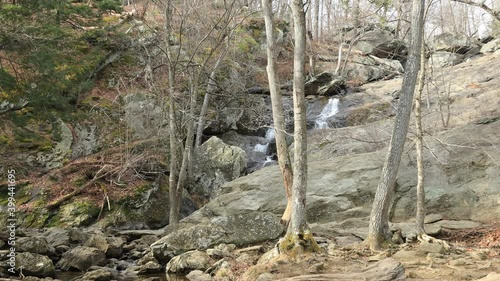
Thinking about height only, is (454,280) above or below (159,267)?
above

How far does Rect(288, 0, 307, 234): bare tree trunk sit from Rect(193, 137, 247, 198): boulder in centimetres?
896

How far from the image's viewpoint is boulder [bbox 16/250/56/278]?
824 centimetres

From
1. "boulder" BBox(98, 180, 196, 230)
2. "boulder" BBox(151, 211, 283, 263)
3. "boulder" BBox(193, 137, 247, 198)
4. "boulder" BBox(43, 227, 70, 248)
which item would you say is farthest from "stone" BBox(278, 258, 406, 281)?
"boulder" BBox(193, 137, 247, 198)

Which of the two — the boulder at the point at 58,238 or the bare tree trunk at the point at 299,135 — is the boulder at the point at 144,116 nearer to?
the boulder at the point at 58,238

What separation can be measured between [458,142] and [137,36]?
15.7m

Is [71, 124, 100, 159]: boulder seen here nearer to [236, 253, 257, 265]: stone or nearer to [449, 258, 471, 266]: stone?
[236, 253, 257, 265]: stone

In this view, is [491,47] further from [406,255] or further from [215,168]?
[406,255]

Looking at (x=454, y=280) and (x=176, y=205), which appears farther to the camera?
(x=176, y=205)

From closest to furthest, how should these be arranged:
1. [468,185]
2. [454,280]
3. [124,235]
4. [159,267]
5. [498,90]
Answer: [454,280] < [159,267] < [468,185] < [124,235] < [498,90]

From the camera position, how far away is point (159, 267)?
29.5 feet

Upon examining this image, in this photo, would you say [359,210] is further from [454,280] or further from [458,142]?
[454,280]

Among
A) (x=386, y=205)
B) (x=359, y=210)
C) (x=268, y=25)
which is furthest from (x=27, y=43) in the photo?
(x=359, y=210)

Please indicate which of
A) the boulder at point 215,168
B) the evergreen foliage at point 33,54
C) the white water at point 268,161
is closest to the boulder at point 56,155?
the evergreen foliage at point 33,54

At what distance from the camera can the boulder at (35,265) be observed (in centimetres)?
824
